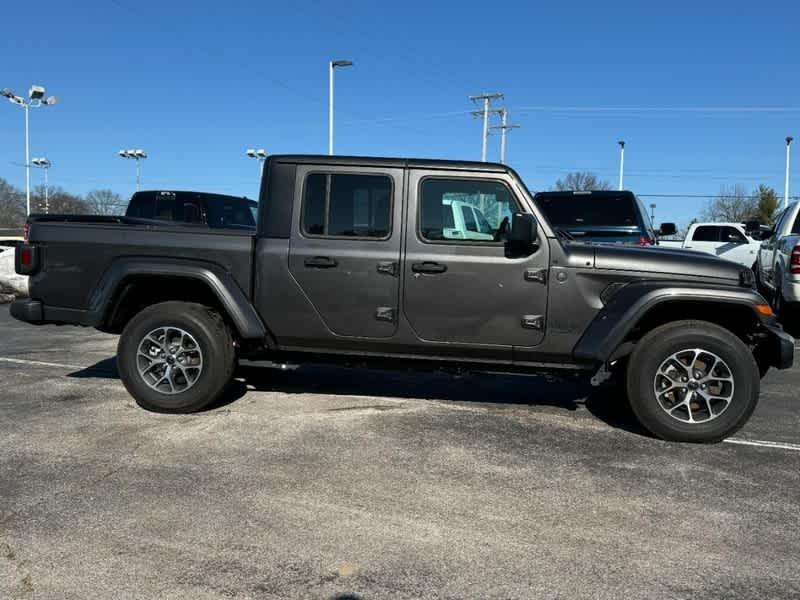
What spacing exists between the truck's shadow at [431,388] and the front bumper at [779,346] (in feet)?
3.83

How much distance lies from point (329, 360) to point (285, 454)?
1.08 meters

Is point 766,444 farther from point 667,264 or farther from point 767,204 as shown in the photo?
point 767,204

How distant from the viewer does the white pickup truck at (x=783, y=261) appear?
8.86 m

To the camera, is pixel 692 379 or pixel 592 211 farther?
pixel 592 211

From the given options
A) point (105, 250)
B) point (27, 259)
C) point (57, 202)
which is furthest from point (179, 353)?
point (57, 202)

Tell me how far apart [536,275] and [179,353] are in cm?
285

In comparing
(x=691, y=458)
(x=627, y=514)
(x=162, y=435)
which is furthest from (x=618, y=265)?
(x=162, y=435)

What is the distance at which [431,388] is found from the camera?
6418 millimetres

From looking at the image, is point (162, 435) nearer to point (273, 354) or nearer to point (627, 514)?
point (273, 354)

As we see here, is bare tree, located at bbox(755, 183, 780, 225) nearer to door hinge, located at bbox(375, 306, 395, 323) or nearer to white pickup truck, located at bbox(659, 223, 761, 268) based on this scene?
white pickup truck, located at bbox(659, 223, 761, 268)

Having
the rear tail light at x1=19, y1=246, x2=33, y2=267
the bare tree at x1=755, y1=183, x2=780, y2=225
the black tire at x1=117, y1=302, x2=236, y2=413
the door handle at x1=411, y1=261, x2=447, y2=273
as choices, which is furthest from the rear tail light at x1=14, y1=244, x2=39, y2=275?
the bare tree at x1=755, y1=183, x2=780, y2=225

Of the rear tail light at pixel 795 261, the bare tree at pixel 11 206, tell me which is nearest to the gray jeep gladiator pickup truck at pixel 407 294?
the rear tail light at pixel 795 261

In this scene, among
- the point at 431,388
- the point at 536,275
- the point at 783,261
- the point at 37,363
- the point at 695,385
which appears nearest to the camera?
the point at 695,385

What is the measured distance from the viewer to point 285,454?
4.47 metres
